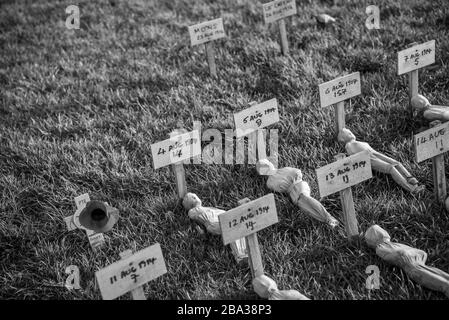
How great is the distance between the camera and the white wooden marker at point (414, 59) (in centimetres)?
341

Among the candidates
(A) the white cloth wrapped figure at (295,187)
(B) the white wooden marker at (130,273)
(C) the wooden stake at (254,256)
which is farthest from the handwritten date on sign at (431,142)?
(B) the white wooden marker at (130,273)

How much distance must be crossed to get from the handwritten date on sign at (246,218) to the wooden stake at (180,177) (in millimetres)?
730

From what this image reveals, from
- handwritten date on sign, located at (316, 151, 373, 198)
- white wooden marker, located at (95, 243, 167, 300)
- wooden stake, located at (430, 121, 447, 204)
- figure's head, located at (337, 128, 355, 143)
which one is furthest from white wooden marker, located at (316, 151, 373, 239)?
white wooden marker, located at (95, 243, 167, 300)

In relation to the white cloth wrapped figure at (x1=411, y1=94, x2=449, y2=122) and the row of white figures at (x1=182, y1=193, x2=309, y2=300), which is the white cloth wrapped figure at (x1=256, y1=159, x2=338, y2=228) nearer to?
the row of white figures at (x1=182, y1=193, x2=309, y2=300)

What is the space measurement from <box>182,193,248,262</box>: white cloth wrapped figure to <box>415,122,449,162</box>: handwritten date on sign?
0.97m

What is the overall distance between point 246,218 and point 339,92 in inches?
51.6

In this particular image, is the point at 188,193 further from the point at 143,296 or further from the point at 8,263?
the point at 8,263

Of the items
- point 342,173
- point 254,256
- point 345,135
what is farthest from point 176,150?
point 345,135

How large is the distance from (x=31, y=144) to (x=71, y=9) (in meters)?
2.41

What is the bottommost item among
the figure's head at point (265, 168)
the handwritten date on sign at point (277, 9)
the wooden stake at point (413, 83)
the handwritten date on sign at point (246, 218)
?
the figure's head at point (265, 168)

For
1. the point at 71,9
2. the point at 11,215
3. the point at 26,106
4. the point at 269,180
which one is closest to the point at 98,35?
the point at 71,9

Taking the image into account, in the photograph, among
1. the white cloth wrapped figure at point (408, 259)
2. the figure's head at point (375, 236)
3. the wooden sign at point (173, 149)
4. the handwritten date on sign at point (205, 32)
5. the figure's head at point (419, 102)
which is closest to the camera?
the white cloth wrapped figure at point (408, 259)

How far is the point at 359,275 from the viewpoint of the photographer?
2445 mm

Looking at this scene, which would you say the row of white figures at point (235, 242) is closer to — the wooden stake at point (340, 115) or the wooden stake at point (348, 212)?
the wooden stake at point (348, 212)
